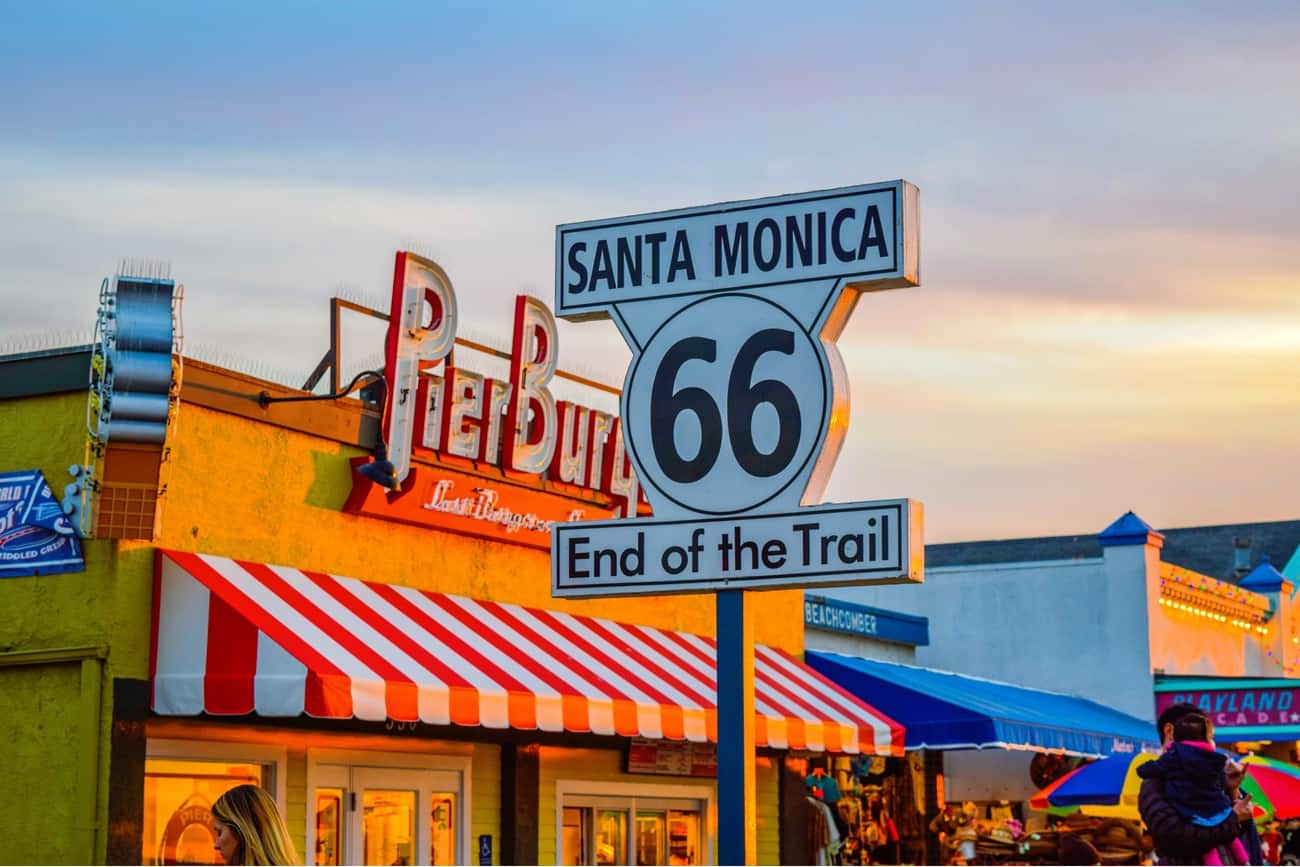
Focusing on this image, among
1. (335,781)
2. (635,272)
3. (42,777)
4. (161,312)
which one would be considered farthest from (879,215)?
(335,781)

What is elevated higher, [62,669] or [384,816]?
[62,669]

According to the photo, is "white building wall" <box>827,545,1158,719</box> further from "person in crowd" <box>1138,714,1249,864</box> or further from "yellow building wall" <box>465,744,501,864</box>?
"person in crowd" <box>1138,714,1249,864</box>

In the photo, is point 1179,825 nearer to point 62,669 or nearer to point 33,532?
point 62,669

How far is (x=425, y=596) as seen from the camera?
A: 14.5 meters

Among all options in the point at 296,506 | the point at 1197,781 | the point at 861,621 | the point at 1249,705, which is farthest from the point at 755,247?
the point at 1249,705

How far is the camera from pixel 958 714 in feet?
64.1

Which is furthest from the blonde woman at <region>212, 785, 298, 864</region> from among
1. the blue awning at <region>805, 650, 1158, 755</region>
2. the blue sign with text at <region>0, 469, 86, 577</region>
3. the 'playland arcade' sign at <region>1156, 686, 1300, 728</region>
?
the 'playland arcade' sign at <region>1156, 686, 1300, 728</region>

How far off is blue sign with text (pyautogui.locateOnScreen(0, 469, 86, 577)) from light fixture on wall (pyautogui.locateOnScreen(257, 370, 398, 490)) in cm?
163

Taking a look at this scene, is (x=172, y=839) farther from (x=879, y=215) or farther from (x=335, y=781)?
(x=879, y=215)

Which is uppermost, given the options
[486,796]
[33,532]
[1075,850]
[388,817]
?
[33,532]

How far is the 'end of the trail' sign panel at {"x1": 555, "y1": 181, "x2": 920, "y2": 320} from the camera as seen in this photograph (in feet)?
19.4

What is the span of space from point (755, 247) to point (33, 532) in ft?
25.2

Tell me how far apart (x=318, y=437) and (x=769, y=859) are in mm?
7276

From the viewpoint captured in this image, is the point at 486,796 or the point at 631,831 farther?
the point at 631,831
